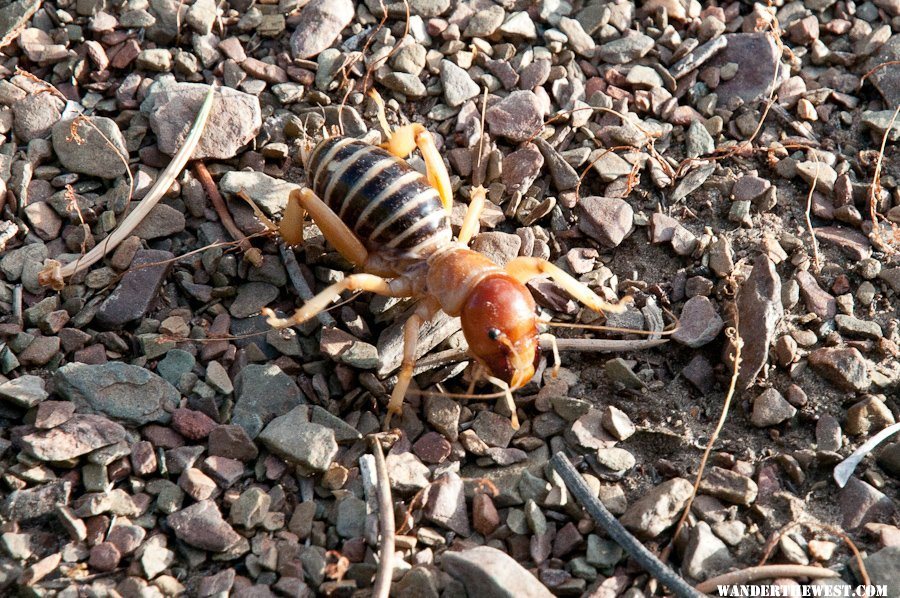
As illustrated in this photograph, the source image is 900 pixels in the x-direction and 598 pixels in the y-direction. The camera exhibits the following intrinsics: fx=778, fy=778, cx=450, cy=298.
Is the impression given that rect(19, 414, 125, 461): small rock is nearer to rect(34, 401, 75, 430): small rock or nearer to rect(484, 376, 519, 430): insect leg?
rect(34, 401, 75, 430): small rock

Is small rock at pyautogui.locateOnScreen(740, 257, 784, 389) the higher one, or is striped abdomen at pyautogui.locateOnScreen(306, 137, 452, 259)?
striped abdomen at pyautogui.locateOnScreen(306, 137, 452, 259)

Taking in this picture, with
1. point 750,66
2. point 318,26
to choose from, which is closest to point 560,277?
point 750,66

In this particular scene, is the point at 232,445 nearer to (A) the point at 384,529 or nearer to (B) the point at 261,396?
(B) the point at 261,396

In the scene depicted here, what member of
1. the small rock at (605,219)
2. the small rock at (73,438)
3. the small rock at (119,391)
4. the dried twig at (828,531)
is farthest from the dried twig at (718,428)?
the small rock at (73,438)

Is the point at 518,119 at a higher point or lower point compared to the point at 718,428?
higher

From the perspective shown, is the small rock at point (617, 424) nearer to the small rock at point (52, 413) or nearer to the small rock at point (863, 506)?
the small rock at point (863, 506)

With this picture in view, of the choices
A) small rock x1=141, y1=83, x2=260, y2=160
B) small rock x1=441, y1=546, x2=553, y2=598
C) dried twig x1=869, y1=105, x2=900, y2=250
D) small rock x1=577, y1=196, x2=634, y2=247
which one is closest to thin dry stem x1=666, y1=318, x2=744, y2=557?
Result: small rock x1=441, y1=546, x2=553, y2=598
